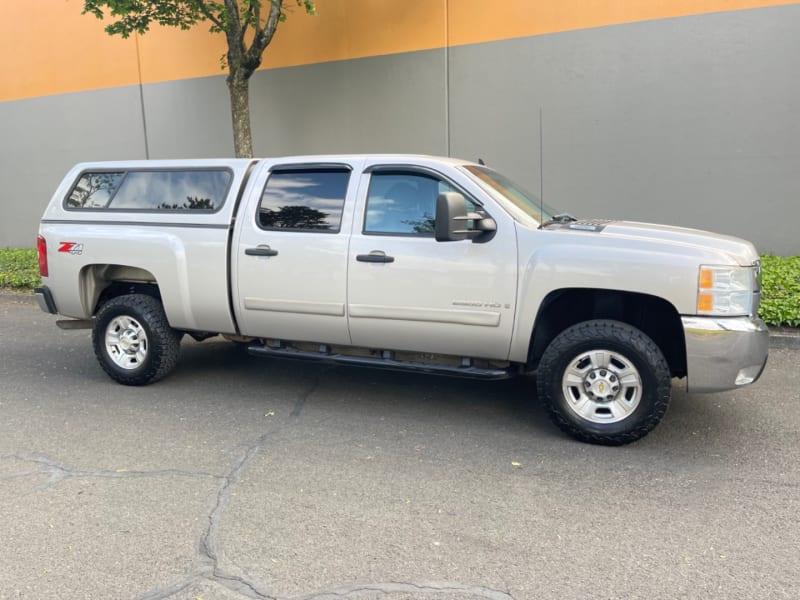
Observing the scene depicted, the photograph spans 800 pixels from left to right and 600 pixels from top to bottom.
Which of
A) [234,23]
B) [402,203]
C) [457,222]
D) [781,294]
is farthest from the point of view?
[234,23]

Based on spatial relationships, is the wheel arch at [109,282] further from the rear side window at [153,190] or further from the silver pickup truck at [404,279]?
the rear side window at [153,190]

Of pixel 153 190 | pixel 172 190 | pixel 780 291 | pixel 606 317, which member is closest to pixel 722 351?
pixel 606 317

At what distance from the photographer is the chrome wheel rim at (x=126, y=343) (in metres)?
6.26

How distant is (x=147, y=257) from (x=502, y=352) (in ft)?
10.8

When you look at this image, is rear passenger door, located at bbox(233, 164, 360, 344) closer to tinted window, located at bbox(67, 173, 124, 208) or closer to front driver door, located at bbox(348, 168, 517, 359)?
front driver door, located at bbox(348, 168, 517, 359)

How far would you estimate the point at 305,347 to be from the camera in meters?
5.77

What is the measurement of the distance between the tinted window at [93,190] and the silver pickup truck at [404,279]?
0.5 inches

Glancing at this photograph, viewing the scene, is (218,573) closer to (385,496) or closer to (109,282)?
(385,496)

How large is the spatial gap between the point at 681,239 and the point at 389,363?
7.65 feet

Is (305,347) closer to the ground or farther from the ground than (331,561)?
farther from the ground

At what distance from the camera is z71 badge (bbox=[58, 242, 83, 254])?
20.6 ft

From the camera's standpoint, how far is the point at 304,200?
18.4 feet

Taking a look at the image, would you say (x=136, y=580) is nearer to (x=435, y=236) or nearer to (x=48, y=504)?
(x=48, y=504)

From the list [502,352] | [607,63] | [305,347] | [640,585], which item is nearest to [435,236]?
[502,352]
